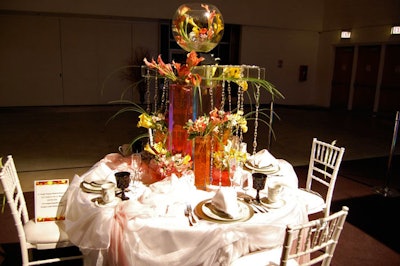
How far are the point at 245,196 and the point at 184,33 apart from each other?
3.65 feet

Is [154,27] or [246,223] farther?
[154,27]

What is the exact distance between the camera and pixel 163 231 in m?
1.56

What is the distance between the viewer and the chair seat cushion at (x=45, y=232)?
6.44 ft

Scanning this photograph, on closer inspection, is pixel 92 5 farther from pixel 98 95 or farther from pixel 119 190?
pixel 119 190

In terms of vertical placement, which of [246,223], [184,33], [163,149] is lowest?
[246,223]

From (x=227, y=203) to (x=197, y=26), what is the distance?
115 centimetres

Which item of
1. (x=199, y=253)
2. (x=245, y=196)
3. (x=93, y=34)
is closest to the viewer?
(x=199, y=253)

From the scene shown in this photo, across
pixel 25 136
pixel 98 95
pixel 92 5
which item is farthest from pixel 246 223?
pixel 98 95

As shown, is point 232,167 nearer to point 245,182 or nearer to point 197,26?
point 245,182

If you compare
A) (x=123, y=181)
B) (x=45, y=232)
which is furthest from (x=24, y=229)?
(x=123, y=181)

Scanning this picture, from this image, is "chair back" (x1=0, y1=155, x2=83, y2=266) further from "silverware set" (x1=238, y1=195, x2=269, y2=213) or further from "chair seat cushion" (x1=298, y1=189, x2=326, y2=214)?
"chair seat cushion" (x1=298, y1=189, x2=326, y2=214)

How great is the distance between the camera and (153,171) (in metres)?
2.18

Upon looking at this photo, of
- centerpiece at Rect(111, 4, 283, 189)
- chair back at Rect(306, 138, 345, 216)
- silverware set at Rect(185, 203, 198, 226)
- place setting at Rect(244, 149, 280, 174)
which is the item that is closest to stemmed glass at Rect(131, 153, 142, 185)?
centerpiece at Rect(111, 4, 283, 189)

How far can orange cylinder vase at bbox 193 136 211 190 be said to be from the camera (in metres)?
2.02
